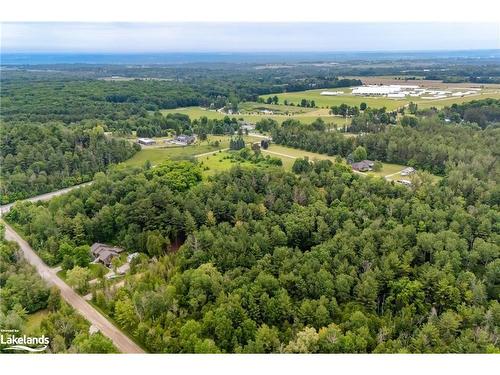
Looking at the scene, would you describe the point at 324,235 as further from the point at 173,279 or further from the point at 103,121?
the point at 103,121

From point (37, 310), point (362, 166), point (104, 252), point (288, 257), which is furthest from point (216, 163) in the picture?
point (37, 310)

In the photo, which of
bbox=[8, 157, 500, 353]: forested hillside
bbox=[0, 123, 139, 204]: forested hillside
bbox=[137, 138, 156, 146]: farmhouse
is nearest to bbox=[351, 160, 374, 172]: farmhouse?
bbox=[8, 157, 500, 353]: forested hillside

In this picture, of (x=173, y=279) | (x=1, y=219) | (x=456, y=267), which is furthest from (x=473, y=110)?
(x=1, y=219)

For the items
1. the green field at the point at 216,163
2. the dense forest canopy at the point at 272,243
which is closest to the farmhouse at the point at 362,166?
the dense forest canopy at the point at 272,243

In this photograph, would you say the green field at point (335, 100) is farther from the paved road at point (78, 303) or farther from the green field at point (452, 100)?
the paved road at point (78, 303)

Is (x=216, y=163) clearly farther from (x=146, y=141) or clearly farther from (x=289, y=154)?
(x=146, y=141)
